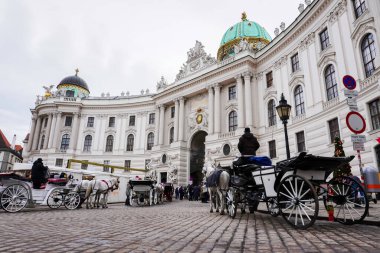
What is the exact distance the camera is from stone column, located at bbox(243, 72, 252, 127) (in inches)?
→ 1019

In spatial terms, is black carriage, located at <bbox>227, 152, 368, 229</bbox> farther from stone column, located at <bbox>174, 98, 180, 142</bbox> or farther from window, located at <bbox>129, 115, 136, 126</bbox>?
window, located at <bbox>129, 115, 136, 126</bbox>

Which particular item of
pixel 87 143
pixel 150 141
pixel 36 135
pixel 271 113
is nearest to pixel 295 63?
pixel 271 113

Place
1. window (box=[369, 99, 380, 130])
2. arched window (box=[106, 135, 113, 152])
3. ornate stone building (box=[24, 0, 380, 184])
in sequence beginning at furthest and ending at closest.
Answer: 1. arched window (box=[106, 135, 113, 152])
2. ornate stone building (box=[24, 0, 380, 184])
3. window (box=[369, 99, 380, 130])

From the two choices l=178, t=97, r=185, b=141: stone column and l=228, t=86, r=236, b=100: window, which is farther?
l=178, t=97, r=185, b=141: stone column

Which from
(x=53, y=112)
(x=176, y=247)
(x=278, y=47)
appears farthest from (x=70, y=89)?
(x=176, y=247)

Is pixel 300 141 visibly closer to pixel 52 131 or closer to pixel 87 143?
pixel 87 143

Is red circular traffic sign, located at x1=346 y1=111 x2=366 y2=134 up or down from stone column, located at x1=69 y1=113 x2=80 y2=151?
down

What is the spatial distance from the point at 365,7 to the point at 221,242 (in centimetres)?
1844

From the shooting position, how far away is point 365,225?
5383mm

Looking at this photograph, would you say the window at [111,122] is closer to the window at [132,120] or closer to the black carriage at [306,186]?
the window at [132,120]

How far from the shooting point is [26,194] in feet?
32.7

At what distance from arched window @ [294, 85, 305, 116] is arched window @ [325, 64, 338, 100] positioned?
286 cm

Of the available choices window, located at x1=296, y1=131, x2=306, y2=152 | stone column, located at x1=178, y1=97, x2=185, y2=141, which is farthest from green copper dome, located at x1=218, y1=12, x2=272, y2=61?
window, located at x1=296, y1=131, x2=306, y2=152

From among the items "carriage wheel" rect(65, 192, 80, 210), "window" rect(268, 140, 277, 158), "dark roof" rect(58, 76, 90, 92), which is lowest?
"carriage wheel" rect(65, 192, 80, 210)
